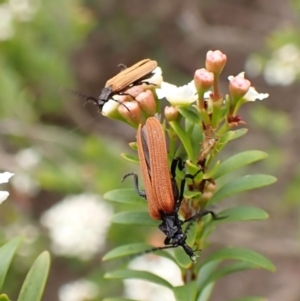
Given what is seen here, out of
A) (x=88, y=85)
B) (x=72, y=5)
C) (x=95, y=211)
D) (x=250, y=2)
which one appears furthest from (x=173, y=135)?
(x=250, y=2)

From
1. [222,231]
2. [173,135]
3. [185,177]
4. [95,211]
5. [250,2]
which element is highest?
[250,2]

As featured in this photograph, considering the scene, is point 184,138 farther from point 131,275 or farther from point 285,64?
point 285,64

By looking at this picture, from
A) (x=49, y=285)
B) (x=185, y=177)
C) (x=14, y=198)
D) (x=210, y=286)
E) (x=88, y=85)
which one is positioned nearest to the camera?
(x=185, y=177)

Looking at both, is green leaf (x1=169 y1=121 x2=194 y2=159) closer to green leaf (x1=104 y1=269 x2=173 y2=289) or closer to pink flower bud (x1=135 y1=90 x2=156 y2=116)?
pink flower bud (x1=135 y1=90 x2=156 y2=116)

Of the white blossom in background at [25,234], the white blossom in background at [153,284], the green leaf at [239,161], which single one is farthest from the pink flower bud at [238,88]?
the white blossom in background at [25,234]

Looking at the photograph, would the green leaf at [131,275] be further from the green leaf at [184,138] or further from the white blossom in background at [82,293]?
the white blossom in background at [82,293]

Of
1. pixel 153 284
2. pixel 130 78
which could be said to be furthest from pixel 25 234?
pixel 130 78

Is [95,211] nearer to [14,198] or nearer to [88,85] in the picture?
[14,198]
